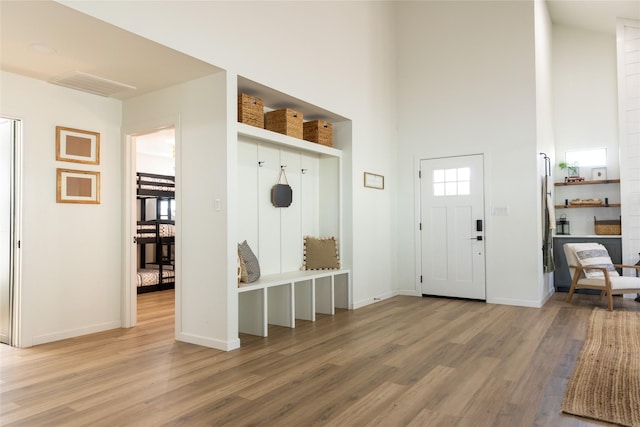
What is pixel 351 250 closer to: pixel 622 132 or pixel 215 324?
pixel 215 324

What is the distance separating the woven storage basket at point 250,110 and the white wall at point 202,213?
348mm

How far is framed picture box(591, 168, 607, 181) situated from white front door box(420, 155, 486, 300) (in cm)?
254

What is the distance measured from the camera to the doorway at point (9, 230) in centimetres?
414

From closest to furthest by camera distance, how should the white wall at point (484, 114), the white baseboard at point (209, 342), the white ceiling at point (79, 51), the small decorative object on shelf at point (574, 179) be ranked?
the white ceiling at point (79, 51) → the white baseboard at point (209, 342) → the white wall at point (484, 114) → the small decorative object on shelf at point (574, 179)

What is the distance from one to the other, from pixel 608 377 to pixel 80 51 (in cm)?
467

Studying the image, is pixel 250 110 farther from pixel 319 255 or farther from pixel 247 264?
pixel 319 255

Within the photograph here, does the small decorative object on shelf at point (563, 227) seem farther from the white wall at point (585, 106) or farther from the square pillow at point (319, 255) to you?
the square pillow at point (319, 255)

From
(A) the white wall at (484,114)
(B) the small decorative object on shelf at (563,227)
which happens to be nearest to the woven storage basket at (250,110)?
(A) the white wall at (484,114)

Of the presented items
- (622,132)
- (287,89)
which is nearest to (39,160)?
(287,89)

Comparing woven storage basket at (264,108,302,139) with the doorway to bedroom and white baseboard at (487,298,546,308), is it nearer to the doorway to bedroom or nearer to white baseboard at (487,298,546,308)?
the doorway to bedroom

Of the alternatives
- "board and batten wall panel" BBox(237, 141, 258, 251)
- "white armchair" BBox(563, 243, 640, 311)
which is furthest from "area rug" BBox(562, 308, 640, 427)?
"board and batten wall panel" BBox(237, 141, 258, 251)

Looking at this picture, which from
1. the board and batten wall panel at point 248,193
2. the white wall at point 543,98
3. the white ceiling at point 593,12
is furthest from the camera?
the white ceiling at point 593,12

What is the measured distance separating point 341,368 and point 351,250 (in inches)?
96.0

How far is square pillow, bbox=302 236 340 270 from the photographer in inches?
214
